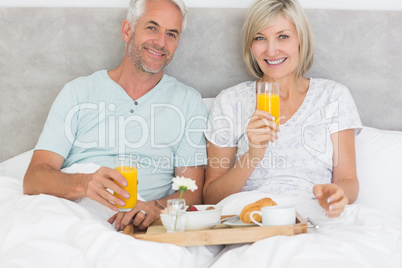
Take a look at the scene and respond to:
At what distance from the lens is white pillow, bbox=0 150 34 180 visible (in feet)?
7.45

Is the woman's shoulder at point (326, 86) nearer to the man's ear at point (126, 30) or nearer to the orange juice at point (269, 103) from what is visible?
the orange juice at point (269, 103)

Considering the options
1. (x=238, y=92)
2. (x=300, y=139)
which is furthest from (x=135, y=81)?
(x=300, y=139)

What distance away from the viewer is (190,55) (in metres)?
2.50

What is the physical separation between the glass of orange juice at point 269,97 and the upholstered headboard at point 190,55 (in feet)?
2.43

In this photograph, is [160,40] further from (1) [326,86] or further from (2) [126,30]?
(1) [326,86]

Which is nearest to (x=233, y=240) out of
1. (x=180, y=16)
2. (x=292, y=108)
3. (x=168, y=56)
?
(x=292, y=108)

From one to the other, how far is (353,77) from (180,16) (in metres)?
0.97

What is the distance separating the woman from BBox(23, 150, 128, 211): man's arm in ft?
1.91

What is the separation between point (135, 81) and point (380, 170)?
1.21 meters

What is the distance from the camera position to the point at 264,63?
84.7 inches

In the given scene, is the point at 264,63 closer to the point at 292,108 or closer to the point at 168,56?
the point at 292,108

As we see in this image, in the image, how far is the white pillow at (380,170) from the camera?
6.84 ft

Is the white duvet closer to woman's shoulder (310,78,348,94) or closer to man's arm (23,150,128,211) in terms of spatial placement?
man's arm (23,150,128,211)

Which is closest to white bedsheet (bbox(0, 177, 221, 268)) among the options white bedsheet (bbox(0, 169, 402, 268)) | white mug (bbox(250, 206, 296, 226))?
white bedsheet (bbox(0, 169, 402, 268))
